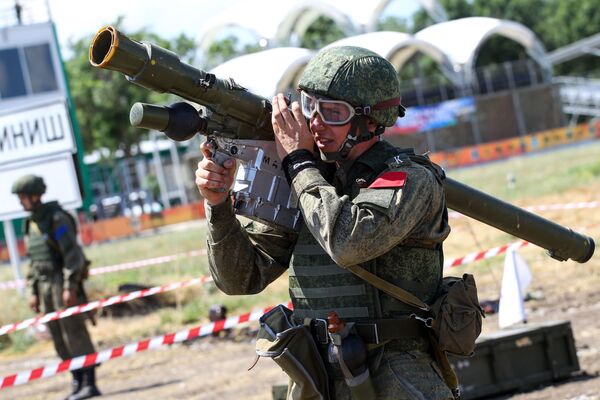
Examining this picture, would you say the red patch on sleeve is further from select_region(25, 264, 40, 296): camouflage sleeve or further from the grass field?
select_region(25, 264, 40, 296): camouflage sleeve

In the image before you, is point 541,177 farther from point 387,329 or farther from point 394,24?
point 394,24

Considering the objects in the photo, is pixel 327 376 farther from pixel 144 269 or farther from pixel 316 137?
pixel 144 269

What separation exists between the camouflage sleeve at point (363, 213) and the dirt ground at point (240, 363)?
4.04 metres

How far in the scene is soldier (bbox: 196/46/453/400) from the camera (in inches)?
120

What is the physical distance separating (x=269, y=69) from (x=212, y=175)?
40.3 meters

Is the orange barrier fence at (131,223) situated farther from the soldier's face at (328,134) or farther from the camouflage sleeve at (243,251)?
the soldier's face at (328,134)

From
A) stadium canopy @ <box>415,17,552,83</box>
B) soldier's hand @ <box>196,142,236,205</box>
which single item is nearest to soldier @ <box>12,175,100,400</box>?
Answer: soldier's hand @ <box>196,142,236,205</box>

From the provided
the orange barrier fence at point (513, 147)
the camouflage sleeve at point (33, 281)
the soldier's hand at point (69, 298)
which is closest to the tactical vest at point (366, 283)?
the soldier's hand at point (69, 298)

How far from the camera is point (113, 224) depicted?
37.1 metres

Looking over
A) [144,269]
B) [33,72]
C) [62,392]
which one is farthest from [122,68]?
[33,72]

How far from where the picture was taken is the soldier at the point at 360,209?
3.04 m

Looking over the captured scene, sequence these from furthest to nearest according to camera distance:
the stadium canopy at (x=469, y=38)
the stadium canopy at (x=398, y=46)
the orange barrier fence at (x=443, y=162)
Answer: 1. the stadium canopy at (x=469, y=38)
2. the stadium canopy at (x=398, y=46)
3. the orange barrier fence at (x=443, y=162)

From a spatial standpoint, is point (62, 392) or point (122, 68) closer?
point (122, 68)

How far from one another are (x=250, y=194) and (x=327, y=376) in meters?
0.67
